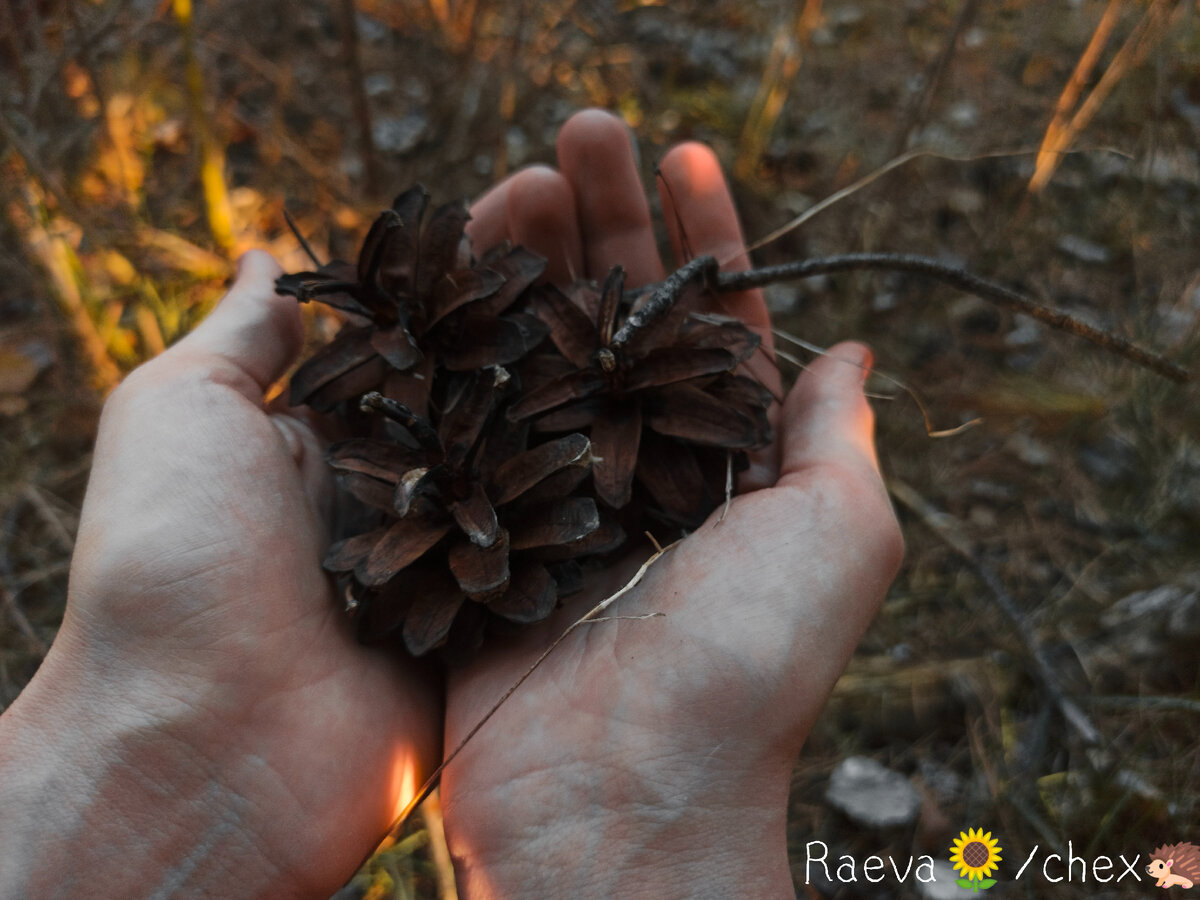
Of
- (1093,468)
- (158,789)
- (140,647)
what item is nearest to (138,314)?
(140,647)

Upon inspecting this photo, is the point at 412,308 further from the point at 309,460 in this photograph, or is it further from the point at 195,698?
the point at 195,698

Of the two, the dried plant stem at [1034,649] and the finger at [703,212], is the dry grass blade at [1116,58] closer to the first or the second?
the finger at [703,212]

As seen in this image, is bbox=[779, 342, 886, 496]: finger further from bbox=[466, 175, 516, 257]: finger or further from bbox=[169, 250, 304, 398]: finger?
Answer: bbox=[169, 250, 304, 398]: finger

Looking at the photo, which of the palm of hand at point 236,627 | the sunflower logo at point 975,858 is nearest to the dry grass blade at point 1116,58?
the sunflower logo at point 975,858

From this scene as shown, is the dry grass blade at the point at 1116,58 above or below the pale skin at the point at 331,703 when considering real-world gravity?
above

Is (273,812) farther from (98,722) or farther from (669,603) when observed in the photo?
(669,603)
